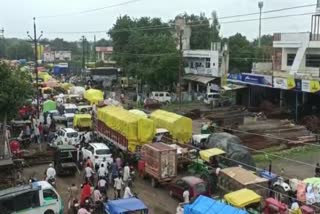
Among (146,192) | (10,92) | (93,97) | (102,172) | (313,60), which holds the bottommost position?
(146,192)

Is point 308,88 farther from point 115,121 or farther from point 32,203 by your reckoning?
point 32,203

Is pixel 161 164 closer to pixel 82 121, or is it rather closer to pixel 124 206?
pixel 124 206

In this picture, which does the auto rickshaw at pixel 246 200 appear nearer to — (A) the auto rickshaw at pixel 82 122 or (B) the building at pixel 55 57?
(A) the auto rickshaw at pixel 82 122

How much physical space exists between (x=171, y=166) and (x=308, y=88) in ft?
70.5

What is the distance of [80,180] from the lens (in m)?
25.1

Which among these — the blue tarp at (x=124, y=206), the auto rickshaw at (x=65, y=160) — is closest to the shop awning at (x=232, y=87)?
the auto rickshaw at (x=65, y=160)

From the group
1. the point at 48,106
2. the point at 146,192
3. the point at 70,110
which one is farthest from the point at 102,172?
the point at 48,106

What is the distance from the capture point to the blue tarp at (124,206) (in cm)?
1686

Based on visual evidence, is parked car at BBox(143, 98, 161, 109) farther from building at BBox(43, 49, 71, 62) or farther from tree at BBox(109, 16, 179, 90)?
building at BBox(43, 49, 71, 62)

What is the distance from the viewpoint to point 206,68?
63625mm

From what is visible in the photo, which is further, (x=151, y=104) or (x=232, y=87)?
(x=151, y=104)

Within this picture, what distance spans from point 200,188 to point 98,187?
182 inches

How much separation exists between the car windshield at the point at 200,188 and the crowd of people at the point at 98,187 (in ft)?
9.23

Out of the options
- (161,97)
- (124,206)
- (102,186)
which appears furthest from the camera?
(161,97)
